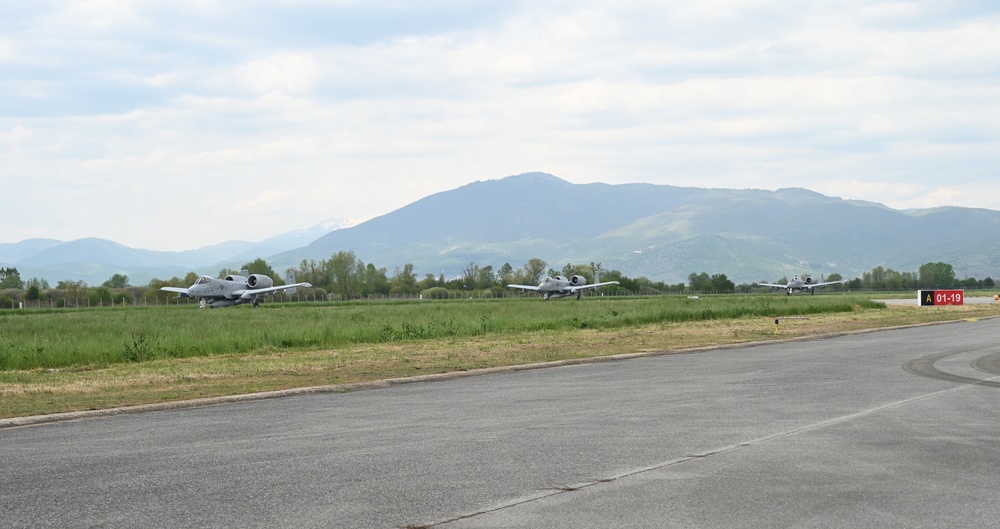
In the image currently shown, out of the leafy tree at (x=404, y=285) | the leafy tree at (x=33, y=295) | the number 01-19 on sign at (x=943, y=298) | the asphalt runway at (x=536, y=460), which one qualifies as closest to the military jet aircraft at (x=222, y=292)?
the leafy tree at (x=33, y=295)

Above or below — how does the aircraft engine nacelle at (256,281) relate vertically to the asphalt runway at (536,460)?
above

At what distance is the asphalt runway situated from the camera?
7.84m

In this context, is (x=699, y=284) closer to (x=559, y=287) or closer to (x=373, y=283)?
(x=373, y=283)

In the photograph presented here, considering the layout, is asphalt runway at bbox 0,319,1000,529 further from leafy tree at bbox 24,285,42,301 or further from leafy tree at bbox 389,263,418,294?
leafy tree at bbox 389,263,418,294

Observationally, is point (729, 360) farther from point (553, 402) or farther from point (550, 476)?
point (550, 476)

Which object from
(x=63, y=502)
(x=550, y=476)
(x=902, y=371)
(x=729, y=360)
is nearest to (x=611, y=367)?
(x=729, y=360)

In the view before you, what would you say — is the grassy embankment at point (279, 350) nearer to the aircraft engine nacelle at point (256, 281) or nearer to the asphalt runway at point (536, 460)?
the asphalt runway at point (536, 460)

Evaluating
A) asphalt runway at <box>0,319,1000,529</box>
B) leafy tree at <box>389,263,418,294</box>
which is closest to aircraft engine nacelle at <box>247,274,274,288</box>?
asphalt runway at <box>0,319,1000,529</box>

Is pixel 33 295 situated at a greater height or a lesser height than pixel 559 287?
greater

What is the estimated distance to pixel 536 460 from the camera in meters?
10.1

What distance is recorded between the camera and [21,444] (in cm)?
1187

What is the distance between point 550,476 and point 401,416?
5057 mm

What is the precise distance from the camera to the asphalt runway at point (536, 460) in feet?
25.7

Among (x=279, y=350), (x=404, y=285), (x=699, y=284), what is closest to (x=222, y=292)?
(x=279, y=350)
